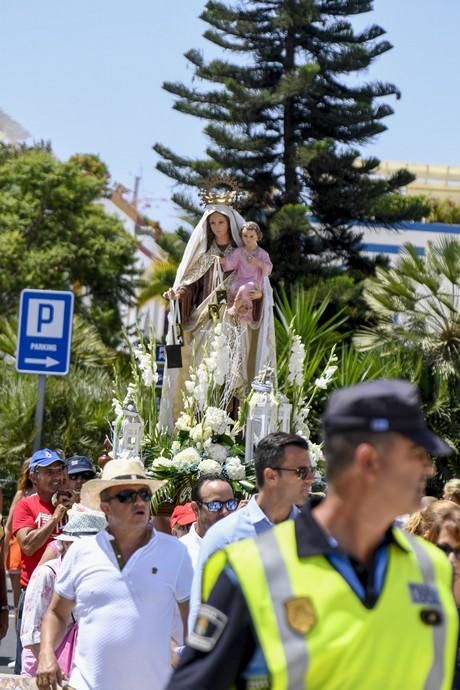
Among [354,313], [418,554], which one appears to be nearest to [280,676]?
[418,554]

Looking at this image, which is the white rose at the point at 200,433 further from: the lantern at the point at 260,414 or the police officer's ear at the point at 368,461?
the police officer's ear at the point at 368,461

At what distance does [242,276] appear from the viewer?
12.6m

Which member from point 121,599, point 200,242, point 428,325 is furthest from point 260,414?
point 428,325

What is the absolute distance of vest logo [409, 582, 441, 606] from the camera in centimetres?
304

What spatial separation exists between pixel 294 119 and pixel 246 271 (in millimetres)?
22237

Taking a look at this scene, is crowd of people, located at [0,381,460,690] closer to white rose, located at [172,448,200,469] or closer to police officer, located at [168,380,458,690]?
police officer, located at [168,380,458,690]

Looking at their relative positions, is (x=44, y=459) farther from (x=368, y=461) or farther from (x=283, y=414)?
(x=368, y=461)

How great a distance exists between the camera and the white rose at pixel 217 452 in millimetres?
11602

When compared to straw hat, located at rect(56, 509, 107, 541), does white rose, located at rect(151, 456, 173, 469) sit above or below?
above

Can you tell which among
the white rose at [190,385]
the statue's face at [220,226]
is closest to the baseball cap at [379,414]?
the white rose at [190,385]

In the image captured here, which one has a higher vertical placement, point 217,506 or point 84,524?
point 217,506

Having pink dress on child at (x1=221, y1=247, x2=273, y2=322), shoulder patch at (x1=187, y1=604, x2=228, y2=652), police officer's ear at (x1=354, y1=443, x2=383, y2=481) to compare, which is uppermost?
pink dress on child at (x1=221, y1=247, x2=273, y2=322)

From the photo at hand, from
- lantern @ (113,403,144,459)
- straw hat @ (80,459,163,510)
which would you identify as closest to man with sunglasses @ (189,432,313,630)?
straw hat @ (80,459,163,510)

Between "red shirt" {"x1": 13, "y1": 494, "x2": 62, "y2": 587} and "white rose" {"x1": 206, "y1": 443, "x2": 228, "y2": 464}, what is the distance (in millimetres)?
1714
